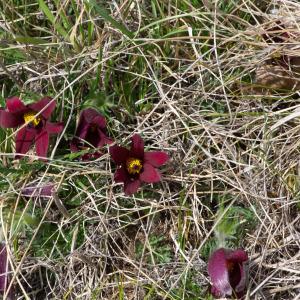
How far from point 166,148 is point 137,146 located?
0.11 metres

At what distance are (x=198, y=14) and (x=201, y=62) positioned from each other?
12 cm

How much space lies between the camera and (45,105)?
5.37ft

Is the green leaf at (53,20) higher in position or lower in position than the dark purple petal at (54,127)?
higher

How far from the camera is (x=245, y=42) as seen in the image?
Answer: 1692 mm

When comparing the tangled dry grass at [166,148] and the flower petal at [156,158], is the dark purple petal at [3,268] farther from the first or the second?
the flower petal at [156,158]

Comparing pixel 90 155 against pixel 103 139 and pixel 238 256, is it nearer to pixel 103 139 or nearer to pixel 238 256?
pixel 103 139

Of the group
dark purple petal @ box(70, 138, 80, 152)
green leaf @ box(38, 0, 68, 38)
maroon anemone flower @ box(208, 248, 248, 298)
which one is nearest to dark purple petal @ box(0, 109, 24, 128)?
dark purple petal @ box(70, 138, 80, 152)

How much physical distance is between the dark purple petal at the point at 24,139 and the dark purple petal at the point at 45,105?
0.17 ft

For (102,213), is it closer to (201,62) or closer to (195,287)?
(195,287)

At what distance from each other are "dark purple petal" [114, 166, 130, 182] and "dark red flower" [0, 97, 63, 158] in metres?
0.18

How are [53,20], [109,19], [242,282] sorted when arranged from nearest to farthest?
[242,282]
[109,19]
[53,20]

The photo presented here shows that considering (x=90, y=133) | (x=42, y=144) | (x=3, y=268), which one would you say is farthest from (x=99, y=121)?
(x=3, y=268)

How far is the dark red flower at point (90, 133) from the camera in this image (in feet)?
5.43

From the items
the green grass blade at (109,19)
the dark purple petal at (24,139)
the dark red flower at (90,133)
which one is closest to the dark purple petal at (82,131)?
the dark red flower at (90,133)
